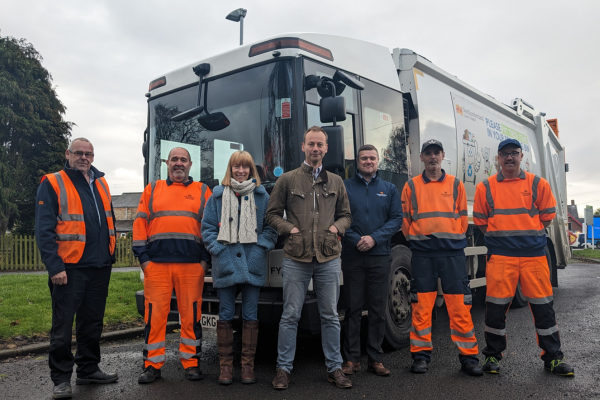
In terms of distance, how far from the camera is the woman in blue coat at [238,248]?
404 centimetres

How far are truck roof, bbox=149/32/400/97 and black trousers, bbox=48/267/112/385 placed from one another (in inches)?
87.2

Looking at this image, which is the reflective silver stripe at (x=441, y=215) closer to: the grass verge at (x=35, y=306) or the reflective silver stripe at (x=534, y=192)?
the reflective silver stripe at (x=534, y=192)

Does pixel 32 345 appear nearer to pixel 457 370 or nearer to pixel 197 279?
pixel 197 279

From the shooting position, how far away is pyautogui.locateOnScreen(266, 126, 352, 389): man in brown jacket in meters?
3.97

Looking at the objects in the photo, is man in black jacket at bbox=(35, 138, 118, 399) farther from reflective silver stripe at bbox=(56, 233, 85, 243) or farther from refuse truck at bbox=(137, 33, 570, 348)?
refuse truck at bbox=(137, 33, 570, 348)

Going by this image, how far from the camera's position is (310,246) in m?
3.96

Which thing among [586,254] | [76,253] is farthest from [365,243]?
[586,254]

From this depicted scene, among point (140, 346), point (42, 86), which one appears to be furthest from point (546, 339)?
point (42, 86)

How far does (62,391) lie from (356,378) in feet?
7.50

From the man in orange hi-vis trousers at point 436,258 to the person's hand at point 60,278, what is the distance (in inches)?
115

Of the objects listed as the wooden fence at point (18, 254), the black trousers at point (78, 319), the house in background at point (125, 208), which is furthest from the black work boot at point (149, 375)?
the house in background at point (125, 208)

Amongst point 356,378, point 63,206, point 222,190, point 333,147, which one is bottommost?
point 356,378

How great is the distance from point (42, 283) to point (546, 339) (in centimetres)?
880

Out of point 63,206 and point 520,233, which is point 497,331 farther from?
point 63,206
